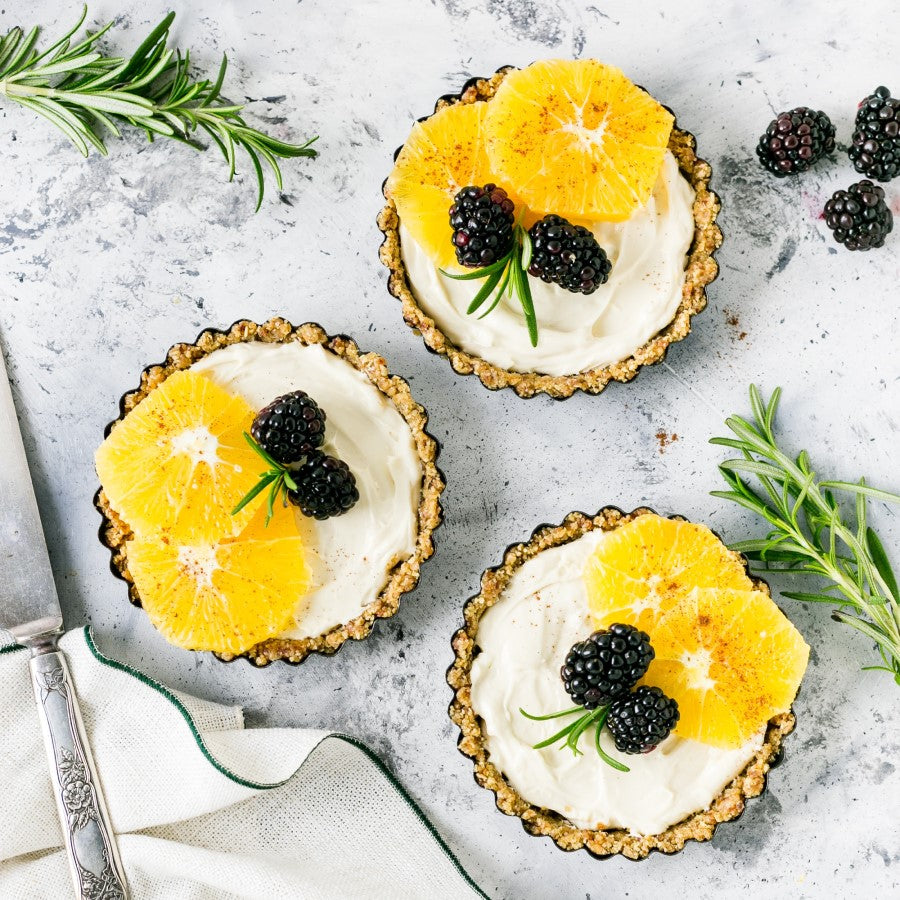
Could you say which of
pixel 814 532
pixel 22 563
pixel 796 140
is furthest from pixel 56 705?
pixel 796 140

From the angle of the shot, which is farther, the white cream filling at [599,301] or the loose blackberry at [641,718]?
the white cream filling at [599,301]

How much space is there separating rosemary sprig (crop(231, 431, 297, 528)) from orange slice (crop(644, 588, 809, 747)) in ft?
3.86

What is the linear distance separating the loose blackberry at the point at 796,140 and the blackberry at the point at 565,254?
841mm

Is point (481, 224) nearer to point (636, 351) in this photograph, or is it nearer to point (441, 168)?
point (441, 168)

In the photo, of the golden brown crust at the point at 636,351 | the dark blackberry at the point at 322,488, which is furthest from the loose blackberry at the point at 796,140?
the dark blackberry at the point at 322,488

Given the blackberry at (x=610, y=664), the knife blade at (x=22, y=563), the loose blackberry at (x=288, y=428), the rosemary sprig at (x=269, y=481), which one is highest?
the loose blackberry at (x=288, y=428)

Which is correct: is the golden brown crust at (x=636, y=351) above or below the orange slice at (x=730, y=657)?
above

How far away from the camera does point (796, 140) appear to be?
3.32 meters

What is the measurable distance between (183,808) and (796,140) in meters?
3.00

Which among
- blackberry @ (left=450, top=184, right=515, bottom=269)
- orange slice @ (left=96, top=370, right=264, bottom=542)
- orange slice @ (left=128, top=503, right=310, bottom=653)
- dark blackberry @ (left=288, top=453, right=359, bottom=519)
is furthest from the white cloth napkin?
blackberry @ (left=450, top=184, right=515, bottom=269)

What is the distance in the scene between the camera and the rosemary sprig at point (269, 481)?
2.84 metres

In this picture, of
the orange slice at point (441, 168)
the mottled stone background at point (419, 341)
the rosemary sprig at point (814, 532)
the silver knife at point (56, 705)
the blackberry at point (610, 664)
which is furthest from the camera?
the mottled stone background at point (419, 341)

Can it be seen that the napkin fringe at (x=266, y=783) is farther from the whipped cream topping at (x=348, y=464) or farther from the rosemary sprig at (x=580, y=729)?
the rosemary sprig at (x=580, y=729)

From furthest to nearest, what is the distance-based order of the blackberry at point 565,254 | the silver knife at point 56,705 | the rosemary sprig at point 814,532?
the silver knife at point 56,705
the rosemary sprig at point 814,532
the blackberry at point 565,254
